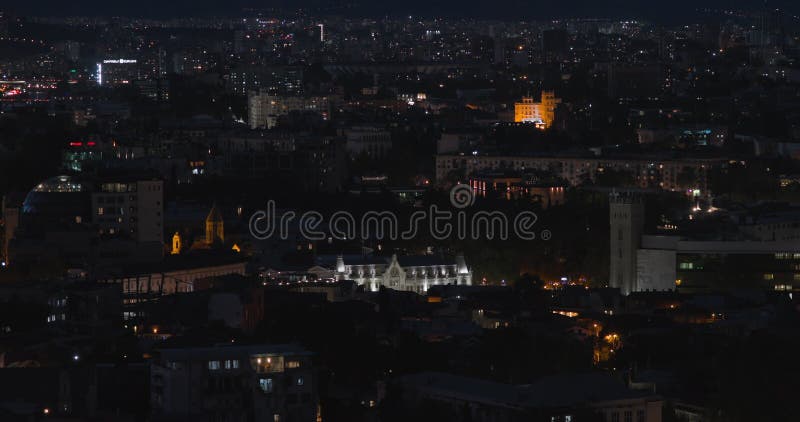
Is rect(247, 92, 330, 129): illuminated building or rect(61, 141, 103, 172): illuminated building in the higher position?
rect(247, 92, 330, 129): illuminated building

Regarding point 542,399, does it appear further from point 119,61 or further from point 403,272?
point 119,61

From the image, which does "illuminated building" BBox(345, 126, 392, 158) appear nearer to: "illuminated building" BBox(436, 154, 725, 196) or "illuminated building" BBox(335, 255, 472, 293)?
"illuminated building" BBox(436, 154, 725, 196)

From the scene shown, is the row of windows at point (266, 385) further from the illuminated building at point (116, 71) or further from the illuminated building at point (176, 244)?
the illuminated building at point (116, 71)

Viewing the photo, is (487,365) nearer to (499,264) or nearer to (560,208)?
(499,264)

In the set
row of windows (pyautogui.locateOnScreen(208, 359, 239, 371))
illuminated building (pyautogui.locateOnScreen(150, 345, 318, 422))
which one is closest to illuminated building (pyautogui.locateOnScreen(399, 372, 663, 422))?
illuminated building (pyautogui.locateOnScreen(150, 345, 318, 422))

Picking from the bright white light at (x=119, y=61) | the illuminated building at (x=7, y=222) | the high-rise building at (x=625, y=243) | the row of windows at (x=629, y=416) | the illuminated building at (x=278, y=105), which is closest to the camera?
the row of windows at (x=629, y=416)

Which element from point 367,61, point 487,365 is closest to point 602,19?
point 367,61

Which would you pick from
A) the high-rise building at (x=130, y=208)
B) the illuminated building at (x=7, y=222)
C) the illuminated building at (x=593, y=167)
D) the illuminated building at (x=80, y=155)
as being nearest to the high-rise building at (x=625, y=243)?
the high-rise building at (x=130, y=208)

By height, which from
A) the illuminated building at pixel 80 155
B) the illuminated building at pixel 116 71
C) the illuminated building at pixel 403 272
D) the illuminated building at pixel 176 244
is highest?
the illuminated building at pixel 116 71
